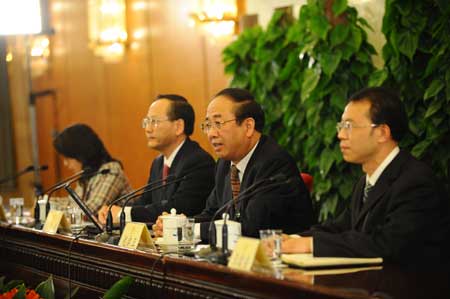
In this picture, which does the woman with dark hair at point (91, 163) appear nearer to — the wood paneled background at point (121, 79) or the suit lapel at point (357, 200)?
the wood paneled background at point (121, 79)

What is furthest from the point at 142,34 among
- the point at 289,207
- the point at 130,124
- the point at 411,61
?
the point at 289,207

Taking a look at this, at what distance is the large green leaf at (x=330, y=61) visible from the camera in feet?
17.0

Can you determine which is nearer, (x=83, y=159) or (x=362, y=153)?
(x=362, y=153)

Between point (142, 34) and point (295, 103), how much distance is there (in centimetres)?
273

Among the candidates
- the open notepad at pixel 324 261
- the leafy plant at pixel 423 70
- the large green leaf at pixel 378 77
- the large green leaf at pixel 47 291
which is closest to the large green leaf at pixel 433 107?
the leafy plant at pixel 423 70

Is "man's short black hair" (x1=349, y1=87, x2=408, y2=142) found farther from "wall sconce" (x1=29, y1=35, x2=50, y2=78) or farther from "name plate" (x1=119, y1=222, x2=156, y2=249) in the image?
"wall sconce" (x1=29, y1=35, x2=50, y2=78)

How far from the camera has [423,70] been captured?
4715mm

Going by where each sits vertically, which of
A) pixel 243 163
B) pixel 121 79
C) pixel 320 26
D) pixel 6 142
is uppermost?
pixel 320 26

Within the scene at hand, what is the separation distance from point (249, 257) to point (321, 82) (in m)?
2.83

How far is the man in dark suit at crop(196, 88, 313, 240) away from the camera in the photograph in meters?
3.67

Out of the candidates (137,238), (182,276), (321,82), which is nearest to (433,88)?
(321,82)

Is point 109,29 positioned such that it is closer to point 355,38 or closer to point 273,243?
point 355,38

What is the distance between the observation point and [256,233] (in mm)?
3678

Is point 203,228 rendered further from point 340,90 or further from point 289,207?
point 340,90
